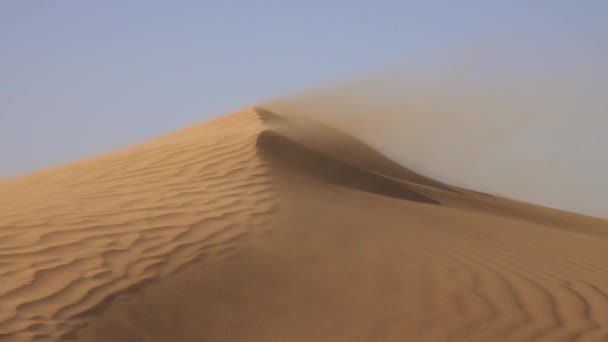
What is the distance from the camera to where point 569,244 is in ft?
26.3

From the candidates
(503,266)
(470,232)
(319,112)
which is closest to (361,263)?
(503,266)

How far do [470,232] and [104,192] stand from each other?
372 centimetres

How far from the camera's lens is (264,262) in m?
5.38

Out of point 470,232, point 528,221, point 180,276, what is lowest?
point 528,221

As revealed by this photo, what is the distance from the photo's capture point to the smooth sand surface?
14.6ft

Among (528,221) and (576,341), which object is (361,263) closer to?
(576,341)

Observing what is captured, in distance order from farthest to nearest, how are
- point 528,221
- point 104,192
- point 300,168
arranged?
point 528,221 → point 300,168 → point 104,192

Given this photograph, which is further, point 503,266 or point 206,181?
point 206,181

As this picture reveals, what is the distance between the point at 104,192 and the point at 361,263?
301 cm

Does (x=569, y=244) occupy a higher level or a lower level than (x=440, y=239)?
lower

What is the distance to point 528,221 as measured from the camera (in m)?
9.95

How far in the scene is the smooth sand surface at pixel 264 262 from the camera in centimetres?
445

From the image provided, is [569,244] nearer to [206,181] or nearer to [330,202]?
[330,202]

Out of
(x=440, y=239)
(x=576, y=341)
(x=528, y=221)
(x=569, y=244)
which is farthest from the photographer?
(x=528, y=221)
